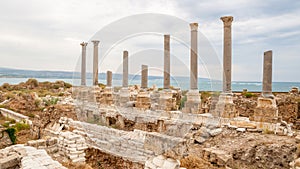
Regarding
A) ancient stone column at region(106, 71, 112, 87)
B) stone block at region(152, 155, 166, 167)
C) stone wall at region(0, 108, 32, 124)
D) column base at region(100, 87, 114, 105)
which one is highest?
ancient stone column at region(106, 71, 112, 87)

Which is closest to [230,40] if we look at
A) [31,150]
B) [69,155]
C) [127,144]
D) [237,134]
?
[237,134]

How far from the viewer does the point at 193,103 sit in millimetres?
11477

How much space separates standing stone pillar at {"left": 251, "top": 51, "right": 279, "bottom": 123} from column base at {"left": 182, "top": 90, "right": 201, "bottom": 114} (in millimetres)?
2637

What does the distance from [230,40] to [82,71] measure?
11643 mm

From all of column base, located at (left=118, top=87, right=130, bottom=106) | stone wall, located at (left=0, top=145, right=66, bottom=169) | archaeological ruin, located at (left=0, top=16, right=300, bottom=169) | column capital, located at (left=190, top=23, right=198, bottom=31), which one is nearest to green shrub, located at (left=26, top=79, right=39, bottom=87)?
archaeological ruin, located at (left=0, top=16, right=300, bottom=169)

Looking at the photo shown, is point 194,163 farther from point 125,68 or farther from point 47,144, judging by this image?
point 125,68

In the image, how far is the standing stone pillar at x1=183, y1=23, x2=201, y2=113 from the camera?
11352 millimetres

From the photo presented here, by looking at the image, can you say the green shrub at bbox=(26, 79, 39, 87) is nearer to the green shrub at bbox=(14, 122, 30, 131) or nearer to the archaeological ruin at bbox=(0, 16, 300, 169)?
the archaeological ruin at bbox=(0, 16, 300, 169)

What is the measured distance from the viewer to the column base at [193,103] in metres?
11.2

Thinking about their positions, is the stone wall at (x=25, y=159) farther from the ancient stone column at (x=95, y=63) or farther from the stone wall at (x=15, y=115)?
the ancient stone column at (x=95, y=63)

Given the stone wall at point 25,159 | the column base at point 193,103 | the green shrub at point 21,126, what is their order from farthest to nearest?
the green shrub at point 21,126
the column base at point 193,103
the stone wall at point 25,159

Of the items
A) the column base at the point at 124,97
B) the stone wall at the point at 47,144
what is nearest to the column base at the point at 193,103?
the column base at the point at 124,97

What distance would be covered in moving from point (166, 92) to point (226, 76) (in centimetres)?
319

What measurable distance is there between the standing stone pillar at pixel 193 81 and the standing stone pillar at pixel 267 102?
9.12ft
